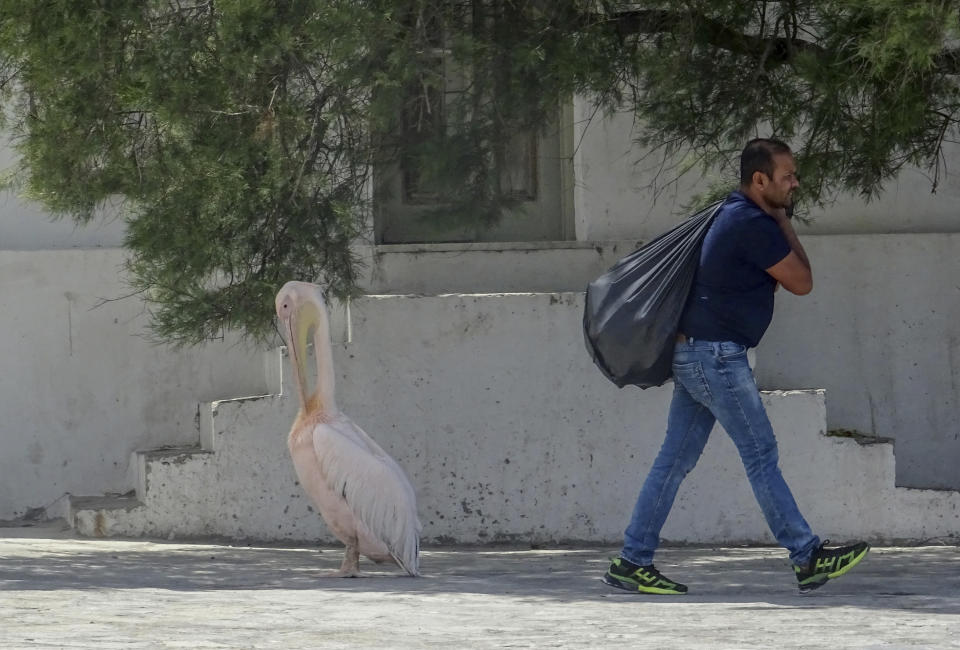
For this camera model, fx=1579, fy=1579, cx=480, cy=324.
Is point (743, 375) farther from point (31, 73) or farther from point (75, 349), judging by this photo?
point (75, 349)

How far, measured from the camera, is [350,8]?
23.1 ft

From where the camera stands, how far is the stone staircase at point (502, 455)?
9.47 meters

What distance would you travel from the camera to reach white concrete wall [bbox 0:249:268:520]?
10570 millimetres

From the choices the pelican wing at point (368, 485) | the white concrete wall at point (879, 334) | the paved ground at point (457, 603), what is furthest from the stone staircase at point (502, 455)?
the pelican wing at point (368, 485)

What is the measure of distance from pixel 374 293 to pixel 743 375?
4.09 meters

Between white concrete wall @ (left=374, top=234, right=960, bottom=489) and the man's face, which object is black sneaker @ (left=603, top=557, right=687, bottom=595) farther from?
white concrete wall @ (left=374, top=234, right=960, bottom=489)

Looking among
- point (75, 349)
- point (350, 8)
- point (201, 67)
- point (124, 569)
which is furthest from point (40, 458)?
point (350, 8)

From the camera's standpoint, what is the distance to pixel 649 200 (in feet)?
34.1

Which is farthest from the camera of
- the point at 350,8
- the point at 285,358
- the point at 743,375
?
the point at 285,358

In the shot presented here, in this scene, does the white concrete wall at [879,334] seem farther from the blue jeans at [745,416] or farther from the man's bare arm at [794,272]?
the man's bare arm at [794,272]

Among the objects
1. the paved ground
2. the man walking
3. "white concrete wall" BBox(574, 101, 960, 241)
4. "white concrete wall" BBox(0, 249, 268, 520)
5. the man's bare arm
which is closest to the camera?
the paved ground

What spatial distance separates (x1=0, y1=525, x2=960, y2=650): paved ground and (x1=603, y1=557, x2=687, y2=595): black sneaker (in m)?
0.07

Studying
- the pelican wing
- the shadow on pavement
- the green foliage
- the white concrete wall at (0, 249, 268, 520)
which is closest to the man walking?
the shadow on pavement

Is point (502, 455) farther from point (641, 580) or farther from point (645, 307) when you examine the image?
point (645, 307)
